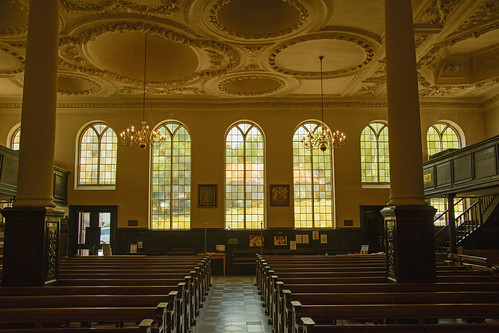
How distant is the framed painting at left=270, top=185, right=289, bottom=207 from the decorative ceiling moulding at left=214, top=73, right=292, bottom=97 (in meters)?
3.85

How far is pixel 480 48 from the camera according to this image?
538 inches

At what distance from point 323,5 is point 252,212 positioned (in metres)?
9.83

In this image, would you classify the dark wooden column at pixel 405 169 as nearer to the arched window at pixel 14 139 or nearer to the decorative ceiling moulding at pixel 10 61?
the decorative ceiling moulding at pixel 10 61

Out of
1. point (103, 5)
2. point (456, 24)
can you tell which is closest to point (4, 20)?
point (103, 5)

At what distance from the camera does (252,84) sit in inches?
639

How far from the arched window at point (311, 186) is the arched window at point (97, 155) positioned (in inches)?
300

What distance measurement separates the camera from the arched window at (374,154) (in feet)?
58.5

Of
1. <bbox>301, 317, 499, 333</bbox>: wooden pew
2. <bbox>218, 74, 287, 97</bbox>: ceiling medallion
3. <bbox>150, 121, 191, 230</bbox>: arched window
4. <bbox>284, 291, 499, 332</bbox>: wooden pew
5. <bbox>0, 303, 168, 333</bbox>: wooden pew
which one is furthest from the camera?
<bbox>150, 121, 191, 230</bbox>: arched window

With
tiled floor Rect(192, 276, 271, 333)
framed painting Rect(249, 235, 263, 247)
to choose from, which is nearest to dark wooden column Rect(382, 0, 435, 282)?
tiled floor Rect(192, 276, 271, 333)

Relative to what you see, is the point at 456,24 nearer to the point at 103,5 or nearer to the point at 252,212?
the point at 103,5

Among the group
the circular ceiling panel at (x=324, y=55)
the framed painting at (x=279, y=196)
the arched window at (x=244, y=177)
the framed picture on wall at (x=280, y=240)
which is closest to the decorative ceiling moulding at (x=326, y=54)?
the circular ceiling panel at (x=324, y=55)

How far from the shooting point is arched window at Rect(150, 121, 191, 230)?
1753 centimetres

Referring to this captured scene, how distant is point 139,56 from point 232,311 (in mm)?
8633

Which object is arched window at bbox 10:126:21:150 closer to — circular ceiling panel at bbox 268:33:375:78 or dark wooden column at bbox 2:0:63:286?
circular ceiling panel at bbox 268:33:375:78
